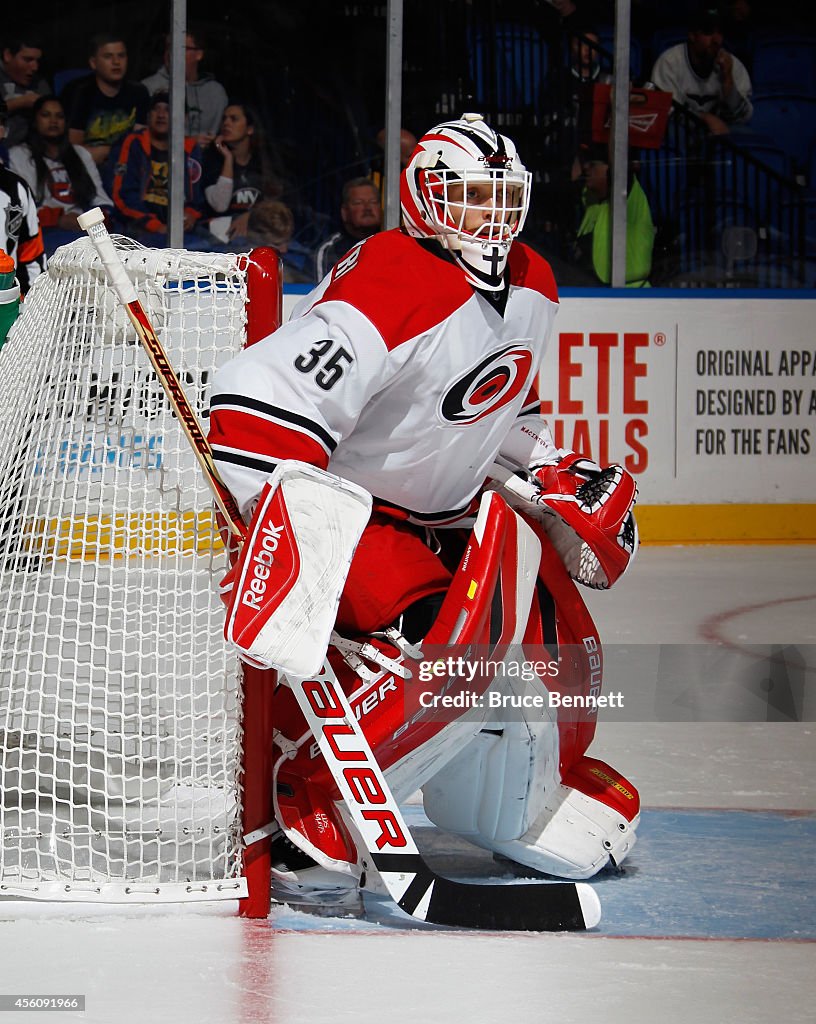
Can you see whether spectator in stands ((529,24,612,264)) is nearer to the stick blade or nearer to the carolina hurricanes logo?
the carolina hurricanes logo

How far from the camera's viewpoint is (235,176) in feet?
19.0

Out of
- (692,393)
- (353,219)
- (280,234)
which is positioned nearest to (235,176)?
(280,234)

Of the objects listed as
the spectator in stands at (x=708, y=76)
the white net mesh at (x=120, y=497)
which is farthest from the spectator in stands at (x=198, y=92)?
the white net mesh at (x=120, y=497)

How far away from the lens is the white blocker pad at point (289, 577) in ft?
5.87

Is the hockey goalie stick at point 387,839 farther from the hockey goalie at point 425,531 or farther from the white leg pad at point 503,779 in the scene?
the white leg pad at point 503,779

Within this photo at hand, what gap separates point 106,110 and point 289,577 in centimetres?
425

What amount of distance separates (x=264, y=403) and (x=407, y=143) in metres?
4.02

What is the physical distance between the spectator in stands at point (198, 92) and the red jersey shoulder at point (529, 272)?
11.9ft

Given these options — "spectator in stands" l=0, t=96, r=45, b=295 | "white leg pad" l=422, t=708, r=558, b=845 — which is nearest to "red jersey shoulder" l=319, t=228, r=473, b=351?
"white leg pad" l=422, t=708, r=558, b=845

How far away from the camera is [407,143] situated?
5.71 m

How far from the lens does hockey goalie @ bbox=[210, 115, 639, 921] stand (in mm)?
1851

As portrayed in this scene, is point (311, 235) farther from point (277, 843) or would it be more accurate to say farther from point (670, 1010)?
point (670, 1010)

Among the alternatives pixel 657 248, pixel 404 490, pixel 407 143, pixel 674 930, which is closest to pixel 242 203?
pixel 407 143

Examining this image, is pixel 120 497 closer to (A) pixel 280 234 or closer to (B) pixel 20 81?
(A) pixel 280 234
